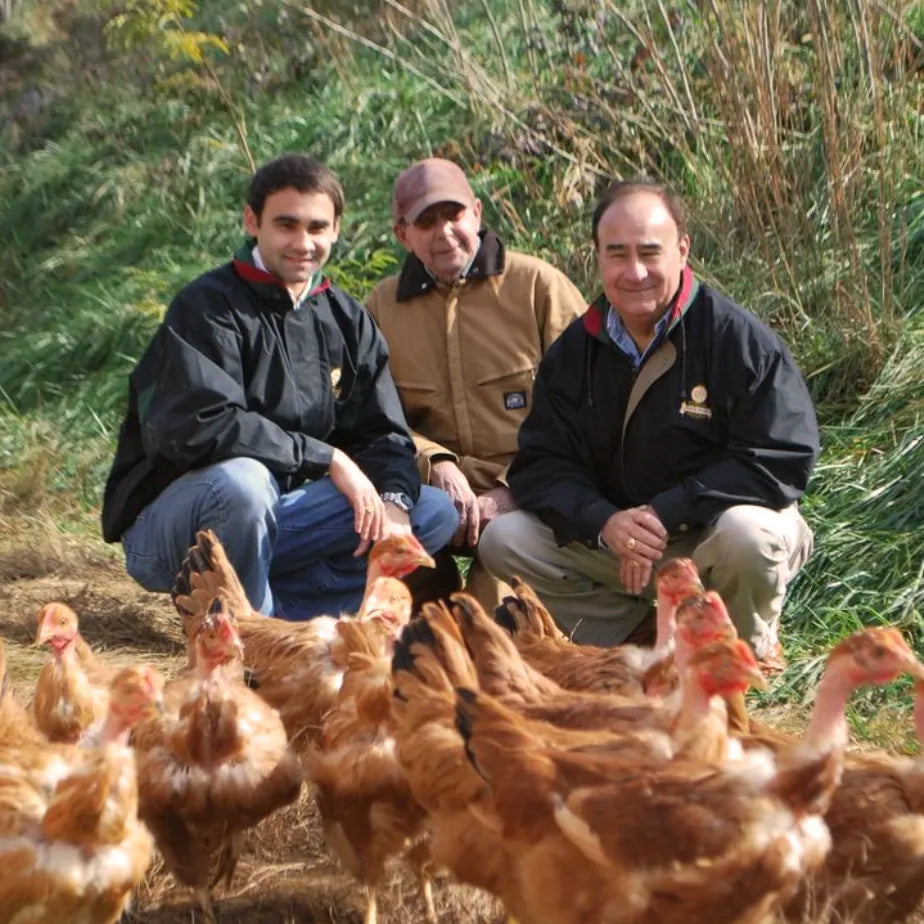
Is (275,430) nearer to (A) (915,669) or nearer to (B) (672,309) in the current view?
(B) (672,309)

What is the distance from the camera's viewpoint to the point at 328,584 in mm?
5973

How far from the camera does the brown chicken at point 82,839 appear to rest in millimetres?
3512

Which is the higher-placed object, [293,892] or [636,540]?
[636,540]

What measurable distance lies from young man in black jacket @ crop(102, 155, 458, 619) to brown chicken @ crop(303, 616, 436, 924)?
4.37ft

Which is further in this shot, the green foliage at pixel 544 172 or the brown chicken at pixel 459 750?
the green foliage at pixel 544 172

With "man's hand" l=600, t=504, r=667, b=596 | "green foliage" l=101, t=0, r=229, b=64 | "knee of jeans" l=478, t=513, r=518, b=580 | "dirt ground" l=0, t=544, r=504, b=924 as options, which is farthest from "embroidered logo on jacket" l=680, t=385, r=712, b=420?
"green foliage" l=101, t=0, r=229, b=64

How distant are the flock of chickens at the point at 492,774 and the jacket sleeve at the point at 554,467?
2.00 feet

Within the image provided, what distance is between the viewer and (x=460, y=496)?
233 inches

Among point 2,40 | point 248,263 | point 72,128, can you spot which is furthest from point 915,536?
point 2,40

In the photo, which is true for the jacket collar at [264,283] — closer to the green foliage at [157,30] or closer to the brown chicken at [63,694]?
the brown chicken at [63,694]

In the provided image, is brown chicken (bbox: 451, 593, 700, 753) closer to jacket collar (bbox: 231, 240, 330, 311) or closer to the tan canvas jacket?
jacket collar (bbox: 231, 240, 330, 311)

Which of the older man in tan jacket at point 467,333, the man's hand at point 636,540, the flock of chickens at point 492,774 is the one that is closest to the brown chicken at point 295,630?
the flock of chickens at point 492,774

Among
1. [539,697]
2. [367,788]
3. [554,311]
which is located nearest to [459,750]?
[539,697]

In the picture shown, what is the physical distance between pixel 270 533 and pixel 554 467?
1.07 m
